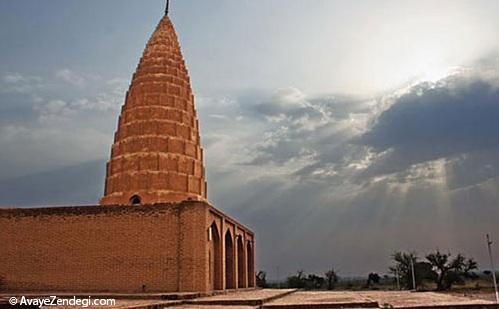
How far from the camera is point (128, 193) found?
24.8 metres

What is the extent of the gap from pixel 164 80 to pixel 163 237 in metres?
12.4

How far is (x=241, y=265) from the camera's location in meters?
26.5

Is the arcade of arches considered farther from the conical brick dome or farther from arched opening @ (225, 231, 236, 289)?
the conical brick dome

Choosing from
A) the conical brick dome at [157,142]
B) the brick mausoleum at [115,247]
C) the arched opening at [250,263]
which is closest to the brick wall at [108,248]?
the brick mausoleum at [115,247]

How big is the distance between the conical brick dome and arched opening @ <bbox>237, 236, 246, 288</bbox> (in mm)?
3262

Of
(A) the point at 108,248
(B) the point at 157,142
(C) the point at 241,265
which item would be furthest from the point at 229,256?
(B) the point at 157,142

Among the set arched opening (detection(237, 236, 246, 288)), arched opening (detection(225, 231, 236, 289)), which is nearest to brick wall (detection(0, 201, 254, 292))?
arched opening (detection(225, 231, 236, 289))

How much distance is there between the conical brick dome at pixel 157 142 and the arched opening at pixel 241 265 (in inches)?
128

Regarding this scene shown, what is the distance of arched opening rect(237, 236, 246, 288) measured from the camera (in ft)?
85.2

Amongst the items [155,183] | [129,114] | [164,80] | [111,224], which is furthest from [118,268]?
[164,80]

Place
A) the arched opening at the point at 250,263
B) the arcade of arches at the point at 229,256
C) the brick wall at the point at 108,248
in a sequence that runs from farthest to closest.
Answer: the arched opening at the point at 250,263
the arcade of arches at the point at 229,256
the brick wall at the point at 108,248

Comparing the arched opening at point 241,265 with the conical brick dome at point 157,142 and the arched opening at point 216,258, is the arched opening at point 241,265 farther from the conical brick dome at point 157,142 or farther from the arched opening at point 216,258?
the arched opening at point 216,258

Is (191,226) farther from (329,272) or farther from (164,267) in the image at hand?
(329,272)

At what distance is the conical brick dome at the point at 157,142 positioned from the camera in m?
24.7
